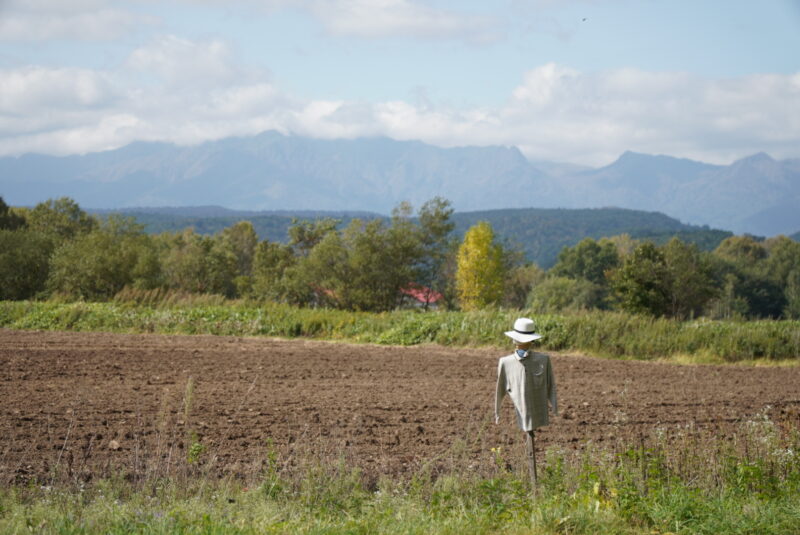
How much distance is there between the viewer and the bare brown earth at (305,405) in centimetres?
931

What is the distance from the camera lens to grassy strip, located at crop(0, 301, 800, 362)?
872 inches

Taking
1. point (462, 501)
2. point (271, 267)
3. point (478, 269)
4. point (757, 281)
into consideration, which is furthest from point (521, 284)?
point (462, 501)

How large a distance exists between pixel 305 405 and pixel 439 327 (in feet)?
41.1

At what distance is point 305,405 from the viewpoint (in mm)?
12945

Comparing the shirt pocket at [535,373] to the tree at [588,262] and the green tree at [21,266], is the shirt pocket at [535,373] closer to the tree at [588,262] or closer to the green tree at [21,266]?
the green tree at [21,266]

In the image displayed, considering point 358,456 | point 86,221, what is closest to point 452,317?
point 358,456

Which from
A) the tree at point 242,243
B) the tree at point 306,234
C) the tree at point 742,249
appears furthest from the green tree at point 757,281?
the tree at point 242,243

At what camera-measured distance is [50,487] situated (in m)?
7.40

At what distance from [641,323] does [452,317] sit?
6199 mm

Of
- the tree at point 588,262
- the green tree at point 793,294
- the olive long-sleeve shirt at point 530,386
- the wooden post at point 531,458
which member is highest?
the olive long-sleeve shirt at point 530,386

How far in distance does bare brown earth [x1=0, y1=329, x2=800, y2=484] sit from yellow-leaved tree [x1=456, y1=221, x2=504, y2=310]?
59.9 meters

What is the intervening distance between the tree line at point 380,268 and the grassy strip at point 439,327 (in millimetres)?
1821

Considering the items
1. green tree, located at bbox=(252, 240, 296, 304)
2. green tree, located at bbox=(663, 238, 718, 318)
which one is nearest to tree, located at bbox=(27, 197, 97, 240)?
green tree, located at bbox=(252, 240, 296, 304)

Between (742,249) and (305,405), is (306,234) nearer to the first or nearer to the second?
(305,405)
